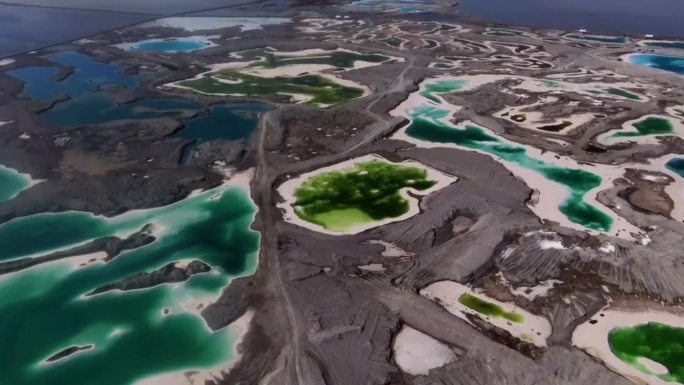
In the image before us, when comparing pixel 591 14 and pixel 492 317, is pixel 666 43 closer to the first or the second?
pixel 591 14

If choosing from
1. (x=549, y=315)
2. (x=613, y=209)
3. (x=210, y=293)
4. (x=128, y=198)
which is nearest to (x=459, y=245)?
(x=549, y=315)

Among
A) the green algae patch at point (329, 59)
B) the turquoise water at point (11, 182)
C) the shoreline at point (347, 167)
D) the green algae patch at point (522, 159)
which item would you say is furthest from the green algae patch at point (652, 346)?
the green algae patch at point (329, 59)

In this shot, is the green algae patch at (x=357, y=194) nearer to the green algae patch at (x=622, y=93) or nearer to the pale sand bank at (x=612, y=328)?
the pale sand bank at (x=612, y=328)

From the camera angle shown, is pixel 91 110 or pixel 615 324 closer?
pixel 615 324

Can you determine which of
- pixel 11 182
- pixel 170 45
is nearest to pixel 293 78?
pixel 170 45

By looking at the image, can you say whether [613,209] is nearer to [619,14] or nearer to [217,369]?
[217,369]
